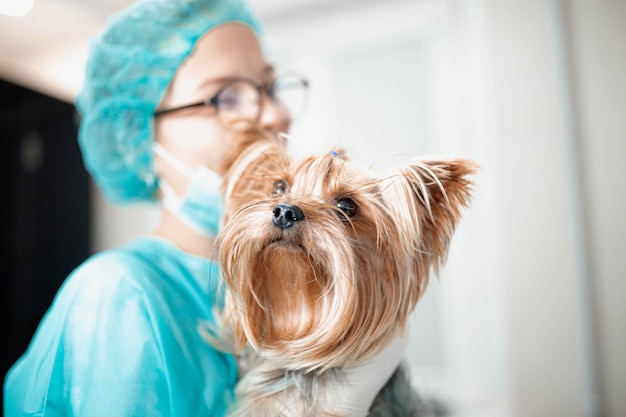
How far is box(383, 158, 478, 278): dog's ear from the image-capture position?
1116mm

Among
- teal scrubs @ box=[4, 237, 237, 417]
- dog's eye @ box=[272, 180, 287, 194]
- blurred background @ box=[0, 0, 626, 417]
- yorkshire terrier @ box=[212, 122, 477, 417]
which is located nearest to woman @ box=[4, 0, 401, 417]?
teal scrubs @ box=[4, 237, 237, 417]

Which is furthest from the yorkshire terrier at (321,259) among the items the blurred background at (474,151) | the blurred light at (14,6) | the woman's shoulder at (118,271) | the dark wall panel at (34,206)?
Result: the dark wall panel at (34,206)

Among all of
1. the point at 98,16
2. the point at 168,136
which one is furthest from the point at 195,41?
the point at 98,16

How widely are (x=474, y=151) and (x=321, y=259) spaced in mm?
2026

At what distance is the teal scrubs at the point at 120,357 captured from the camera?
1.03 m

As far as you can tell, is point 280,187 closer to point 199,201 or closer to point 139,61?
point 199,201

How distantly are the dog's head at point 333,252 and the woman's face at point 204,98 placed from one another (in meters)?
0.35

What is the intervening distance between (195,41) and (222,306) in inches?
37.5

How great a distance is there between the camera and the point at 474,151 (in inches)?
107

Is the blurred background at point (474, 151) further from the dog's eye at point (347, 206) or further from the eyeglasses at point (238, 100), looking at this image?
the dog's eye at point (347, 206)

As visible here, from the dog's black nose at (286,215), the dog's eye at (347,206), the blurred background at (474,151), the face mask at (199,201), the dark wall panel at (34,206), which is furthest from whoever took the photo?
the dark wall panel at (34,206)

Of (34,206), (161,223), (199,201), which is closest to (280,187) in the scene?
(199,201)

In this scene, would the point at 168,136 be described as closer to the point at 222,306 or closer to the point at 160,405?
the point at 222,306

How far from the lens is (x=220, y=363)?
4.04 feet
